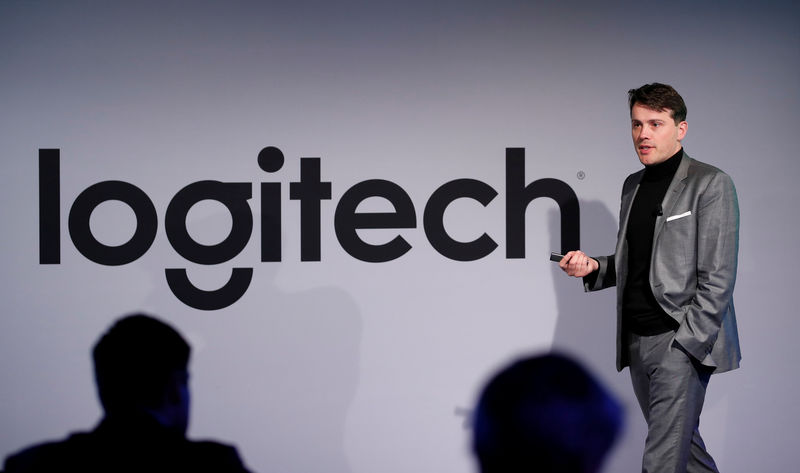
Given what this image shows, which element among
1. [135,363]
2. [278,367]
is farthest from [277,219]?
[135,363]

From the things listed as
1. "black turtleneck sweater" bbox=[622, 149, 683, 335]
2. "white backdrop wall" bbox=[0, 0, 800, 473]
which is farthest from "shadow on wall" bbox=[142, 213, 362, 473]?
"black turtleneck sweater" bbox=[622, 149, 683, 335]

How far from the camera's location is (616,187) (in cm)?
328

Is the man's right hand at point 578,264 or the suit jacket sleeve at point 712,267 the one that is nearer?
the suit jacket sleeve at point 712,267

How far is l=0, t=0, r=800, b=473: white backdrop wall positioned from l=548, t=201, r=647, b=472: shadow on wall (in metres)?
0.01

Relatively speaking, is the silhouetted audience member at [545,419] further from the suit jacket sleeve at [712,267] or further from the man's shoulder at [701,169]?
the man's shoulder at [701,169]

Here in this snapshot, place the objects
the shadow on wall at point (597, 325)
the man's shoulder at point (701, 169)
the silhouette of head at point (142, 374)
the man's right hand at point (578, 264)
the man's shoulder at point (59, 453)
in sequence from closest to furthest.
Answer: the man's shoulder at point (59, 453)
the silhouette of head at point (142, 374)
the man's shoulder at point (701, 169)
the man's right hand at point (578, 264)
the shadow on wall at point (597, 325)

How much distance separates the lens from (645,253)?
2.44 meters

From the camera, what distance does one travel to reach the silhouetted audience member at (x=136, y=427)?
123cm

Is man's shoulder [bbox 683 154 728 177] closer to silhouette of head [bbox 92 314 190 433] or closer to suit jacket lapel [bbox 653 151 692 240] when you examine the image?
suit jacket lapel [bbox 653 151 692 240]

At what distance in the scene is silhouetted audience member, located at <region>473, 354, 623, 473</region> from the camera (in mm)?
3273

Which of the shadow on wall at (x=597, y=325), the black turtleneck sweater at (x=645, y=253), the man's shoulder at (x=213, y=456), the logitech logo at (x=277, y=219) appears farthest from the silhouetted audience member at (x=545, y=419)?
the man's shoulder at (x=213, y=456)

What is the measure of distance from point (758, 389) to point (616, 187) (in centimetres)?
123

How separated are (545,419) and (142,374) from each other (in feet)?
7.66

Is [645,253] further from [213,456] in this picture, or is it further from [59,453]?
[59,453]
